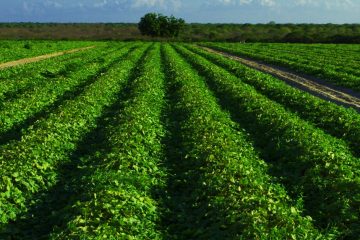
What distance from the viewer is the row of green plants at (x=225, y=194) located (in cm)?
931

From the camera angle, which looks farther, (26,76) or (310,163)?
(26,76)

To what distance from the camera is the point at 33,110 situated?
69.4 feet

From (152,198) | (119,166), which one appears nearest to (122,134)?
(119,166)

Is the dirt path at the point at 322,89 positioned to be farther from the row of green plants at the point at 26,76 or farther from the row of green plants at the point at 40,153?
the row of green plants at the point at 26,76

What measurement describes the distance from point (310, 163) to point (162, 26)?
138 metres

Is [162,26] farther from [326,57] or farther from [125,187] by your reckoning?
[125,187]

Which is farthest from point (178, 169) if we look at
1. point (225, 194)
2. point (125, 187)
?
point (225, 194)

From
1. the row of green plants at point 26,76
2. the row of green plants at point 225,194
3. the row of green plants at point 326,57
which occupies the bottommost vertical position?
the row of green plants at point 326,57

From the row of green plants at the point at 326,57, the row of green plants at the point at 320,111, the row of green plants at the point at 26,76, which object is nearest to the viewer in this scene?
the row of green plants at the point at 320,111

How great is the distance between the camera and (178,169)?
13.8 meters

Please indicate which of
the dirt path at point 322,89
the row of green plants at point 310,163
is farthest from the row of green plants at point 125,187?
the dirt path at point 322,89

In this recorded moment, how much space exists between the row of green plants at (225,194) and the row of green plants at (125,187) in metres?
0.67

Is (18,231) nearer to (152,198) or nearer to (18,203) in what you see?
(18,203)

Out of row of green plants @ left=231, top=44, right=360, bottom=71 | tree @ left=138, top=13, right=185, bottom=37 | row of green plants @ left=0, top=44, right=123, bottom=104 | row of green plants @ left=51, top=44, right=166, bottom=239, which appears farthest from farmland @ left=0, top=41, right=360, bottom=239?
tree @ left=138, top=13, right=185, bottom=37
